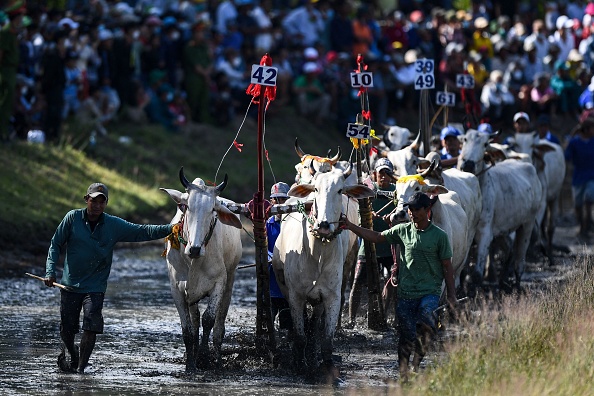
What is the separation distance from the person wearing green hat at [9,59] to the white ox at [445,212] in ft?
29.1

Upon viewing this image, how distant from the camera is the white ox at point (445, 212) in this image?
12.6m

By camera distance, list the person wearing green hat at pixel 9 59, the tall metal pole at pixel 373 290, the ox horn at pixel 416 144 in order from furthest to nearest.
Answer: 1. the person wearing green hat at pixel 9 59
2. the ox horn at pixel 416 144
3. the tall metal pole at pixel 373 290

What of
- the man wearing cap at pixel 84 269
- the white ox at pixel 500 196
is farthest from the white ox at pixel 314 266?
the white ox at pixel 500 196

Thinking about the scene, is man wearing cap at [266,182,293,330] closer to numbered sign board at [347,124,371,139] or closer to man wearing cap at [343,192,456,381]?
numbered sign board at [347,124,371,139]

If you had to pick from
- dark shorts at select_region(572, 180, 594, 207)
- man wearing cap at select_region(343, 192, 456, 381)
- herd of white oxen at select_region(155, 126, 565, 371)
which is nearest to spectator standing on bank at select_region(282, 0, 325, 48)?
dark shorts at select_region(572, 180, 594, 207)

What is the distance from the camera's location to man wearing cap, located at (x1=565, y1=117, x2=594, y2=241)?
22.8 metres

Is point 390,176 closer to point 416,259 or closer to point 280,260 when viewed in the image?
point 280,260

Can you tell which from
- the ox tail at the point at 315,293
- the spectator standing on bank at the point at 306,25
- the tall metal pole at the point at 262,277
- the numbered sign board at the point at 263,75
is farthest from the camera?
the spectator standing on bank at the point at 306,25

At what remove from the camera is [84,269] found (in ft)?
39.2

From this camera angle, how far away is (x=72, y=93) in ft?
77.1

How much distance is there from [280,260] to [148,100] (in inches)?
520

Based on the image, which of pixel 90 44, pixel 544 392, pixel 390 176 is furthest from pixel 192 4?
pixel 544 392

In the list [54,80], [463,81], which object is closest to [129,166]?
[54,80]

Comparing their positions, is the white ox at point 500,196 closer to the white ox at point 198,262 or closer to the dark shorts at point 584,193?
the dark shorts at point 584,193
